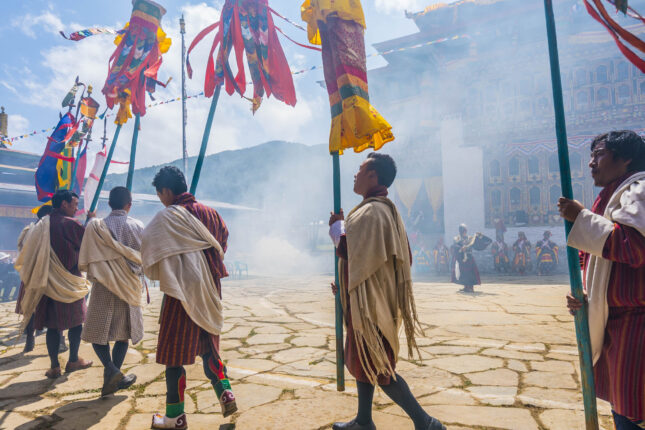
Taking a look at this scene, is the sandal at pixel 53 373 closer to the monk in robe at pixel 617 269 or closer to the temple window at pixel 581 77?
the monk in robe at pixel 617 269

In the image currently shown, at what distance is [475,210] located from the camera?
1552 cm

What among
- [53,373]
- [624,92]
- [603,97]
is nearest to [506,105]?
[603,97]

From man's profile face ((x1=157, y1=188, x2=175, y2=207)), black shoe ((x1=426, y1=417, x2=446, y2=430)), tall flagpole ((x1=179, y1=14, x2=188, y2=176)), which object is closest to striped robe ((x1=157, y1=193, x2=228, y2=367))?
man's profile face ((x1=157, y1=188, x2=175, y2=207))

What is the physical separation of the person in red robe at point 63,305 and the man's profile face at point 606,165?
4.08m

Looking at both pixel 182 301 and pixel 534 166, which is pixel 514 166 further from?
pixel 182 301

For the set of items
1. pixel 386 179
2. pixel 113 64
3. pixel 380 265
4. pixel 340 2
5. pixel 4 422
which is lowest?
pixel 4 422

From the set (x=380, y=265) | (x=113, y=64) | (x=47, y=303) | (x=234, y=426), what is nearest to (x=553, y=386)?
(x=380, y=265)

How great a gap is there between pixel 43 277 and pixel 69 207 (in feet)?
2.21

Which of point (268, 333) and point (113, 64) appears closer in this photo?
point (113, 64)

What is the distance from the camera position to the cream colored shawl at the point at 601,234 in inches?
63.7

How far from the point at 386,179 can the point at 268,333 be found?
3.65 metres

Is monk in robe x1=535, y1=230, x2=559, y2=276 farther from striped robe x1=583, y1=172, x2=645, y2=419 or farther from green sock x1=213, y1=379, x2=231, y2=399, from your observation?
green sock x1=213, y1=379, x2=231, y2=399

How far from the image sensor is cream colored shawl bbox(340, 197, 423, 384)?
2172 millimetres

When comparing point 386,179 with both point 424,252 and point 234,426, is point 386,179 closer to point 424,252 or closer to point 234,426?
point 234,426
